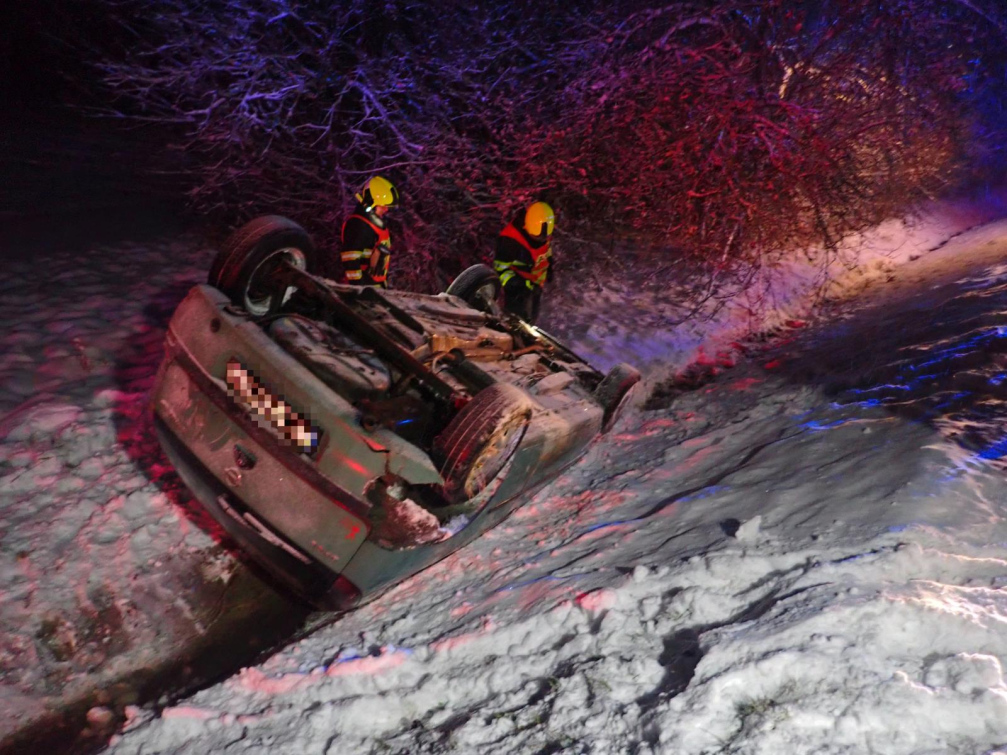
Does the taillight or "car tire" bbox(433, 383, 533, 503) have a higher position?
"car tire" bbox(433, 383, 533, 503)

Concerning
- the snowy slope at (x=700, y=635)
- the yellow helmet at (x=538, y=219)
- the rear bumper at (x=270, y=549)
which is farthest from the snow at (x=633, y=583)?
the yellow helmet at (x=538, y=219)

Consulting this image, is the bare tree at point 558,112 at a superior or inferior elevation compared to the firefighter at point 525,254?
superior

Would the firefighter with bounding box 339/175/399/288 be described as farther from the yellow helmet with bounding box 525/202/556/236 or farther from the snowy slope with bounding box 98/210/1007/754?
the snowy slope with bounding box 98/210/1007/754

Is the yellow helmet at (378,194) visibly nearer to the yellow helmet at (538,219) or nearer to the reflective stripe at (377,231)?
the reflective stripe at (377,231)

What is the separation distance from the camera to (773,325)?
9.41 m

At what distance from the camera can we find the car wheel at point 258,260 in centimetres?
415

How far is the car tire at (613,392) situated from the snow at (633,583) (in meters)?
0.44

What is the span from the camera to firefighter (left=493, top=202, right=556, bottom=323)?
6879 millimetres

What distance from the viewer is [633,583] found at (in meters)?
3.28

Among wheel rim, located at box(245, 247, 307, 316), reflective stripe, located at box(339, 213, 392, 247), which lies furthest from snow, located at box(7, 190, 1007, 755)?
reflective stripe, located at box(339, 213, 392, 247)

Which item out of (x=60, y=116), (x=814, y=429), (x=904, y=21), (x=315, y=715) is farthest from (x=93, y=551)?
(x=60, y=116)

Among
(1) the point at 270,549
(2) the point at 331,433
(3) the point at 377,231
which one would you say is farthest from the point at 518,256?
Result: (1) the point at 270,549

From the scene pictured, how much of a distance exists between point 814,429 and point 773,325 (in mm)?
4753

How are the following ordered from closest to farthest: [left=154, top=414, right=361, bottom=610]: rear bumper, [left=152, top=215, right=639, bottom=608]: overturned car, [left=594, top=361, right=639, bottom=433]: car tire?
[left=152, top=215, right=639, bottom=608]: overturned car → [left=154, top=414, right=361, bottom=610]: rear bumper → [left=594, top=361, right=639, bottom=433]: car tire
